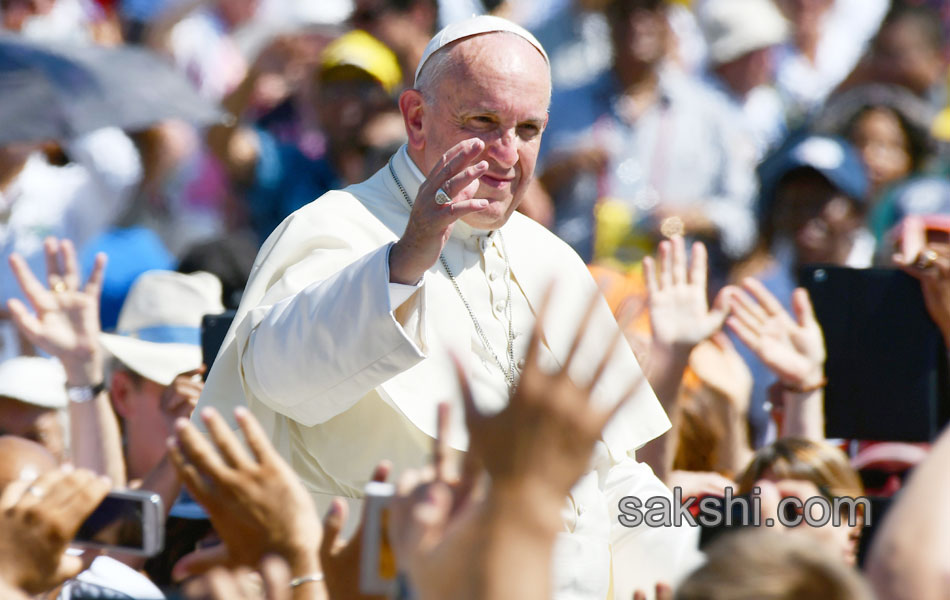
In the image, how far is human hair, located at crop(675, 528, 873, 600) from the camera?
2363 mm

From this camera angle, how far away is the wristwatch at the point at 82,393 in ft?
17.1

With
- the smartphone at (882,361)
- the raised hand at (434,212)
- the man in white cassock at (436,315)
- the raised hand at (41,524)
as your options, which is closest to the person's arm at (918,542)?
the man in white cassock at (436,315)

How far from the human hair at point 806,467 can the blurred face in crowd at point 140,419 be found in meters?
2.15

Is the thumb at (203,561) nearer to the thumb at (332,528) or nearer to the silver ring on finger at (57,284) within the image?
the thumb at (332,528)

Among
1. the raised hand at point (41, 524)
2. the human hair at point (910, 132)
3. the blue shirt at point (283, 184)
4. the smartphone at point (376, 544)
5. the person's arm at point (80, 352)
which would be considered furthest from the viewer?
the human hair at point (910, 132)

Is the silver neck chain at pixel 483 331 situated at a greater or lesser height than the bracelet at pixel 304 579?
greater

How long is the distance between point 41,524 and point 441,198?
1220 mm

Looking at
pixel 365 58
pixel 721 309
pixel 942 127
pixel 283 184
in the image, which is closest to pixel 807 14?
pixel 942 127

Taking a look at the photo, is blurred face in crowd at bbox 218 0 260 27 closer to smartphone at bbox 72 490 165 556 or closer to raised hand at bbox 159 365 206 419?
raised hand at bbox 159 365 206 419

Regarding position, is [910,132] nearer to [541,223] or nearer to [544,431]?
[541,223]

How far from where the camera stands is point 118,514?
318 cm

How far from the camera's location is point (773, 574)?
7.95 feet

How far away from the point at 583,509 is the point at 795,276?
3.38 m

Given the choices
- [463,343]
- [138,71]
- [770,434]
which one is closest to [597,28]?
[138,71]
